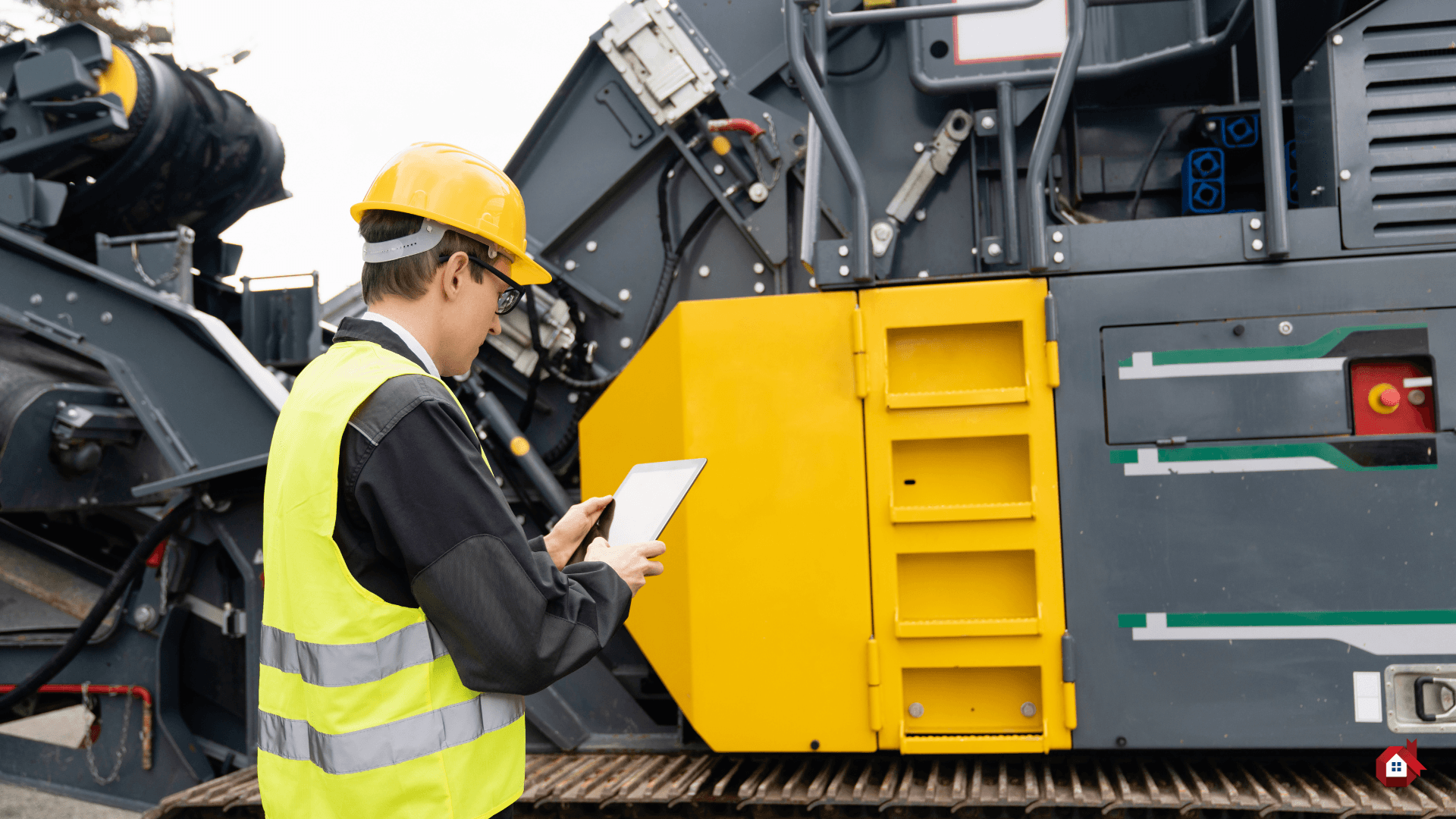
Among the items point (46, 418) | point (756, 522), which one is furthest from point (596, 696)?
point (46, 418)

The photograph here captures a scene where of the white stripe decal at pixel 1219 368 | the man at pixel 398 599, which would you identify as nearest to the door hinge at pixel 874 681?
the white stripe decal at pixel 1219 368

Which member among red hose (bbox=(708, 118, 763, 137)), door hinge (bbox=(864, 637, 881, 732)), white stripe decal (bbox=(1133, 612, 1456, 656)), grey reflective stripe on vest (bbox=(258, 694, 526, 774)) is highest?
red hose (bbox=(708, 118, 763, 137))

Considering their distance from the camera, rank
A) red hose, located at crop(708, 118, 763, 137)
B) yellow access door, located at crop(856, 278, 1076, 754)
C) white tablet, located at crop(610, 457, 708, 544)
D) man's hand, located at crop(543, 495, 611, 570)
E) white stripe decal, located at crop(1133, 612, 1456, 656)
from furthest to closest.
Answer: red hose, located at crop(708, 118, 763, 137)
yellow access door, located at crop(856, 278, 1076, 754)
white stripe decal, located at crop(1133, 612, 1456, 656)
man's hand, located at crop(543, 495, 611, 570)
white tablet, located at crop(610, 457, 708, 544)

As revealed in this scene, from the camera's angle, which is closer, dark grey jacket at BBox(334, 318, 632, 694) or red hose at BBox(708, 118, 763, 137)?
dark grey jacket at BBox(334, 318, 632, 694)

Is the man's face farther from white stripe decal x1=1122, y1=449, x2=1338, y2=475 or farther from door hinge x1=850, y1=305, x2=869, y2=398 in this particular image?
white stripe decal x1=1122, y1=449, x2=1338, y2=475

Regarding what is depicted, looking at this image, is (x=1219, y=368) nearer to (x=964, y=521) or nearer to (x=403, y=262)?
(x=964, y=521)

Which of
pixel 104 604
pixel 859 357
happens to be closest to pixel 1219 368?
pixel 859 357

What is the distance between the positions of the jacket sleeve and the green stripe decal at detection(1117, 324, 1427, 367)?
6.43 ft

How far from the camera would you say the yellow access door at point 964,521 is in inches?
106

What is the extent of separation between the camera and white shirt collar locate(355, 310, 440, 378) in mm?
1568

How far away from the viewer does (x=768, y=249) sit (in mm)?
3646

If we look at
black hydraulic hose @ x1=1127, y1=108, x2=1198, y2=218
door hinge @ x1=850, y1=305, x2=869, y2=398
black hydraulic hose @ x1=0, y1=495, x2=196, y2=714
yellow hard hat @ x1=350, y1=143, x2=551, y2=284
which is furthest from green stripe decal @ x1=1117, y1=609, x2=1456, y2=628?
black hydraulic hose @ x1=0, y1=495, x2=196, y2=714

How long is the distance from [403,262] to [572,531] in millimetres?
598

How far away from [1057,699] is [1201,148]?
6.36 feet
